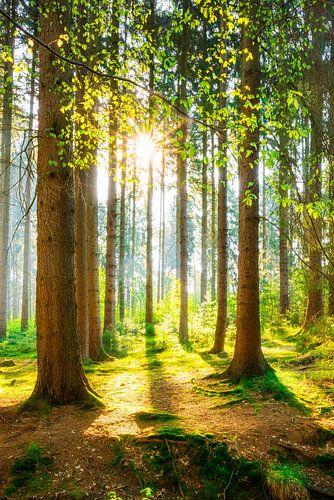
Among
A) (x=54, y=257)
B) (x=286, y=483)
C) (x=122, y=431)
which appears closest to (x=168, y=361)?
(x=122, y=431)

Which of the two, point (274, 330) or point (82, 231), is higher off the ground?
point (82, 231)

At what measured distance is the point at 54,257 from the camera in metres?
5.40

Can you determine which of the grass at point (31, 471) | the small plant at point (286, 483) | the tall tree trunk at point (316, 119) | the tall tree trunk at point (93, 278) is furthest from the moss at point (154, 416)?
the tall tree trunk at point (93, 278)

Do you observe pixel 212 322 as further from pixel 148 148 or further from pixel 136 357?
pixel 148 148

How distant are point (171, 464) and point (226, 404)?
6.20 feet

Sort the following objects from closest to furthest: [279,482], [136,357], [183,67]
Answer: [279,482], [136,357], [183,67]

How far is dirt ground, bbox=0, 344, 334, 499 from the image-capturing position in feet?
12.5

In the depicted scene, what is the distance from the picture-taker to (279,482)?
12.0 feet

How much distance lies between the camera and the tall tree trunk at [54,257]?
538cm

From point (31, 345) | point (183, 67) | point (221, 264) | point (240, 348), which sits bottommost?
point (31, 345)

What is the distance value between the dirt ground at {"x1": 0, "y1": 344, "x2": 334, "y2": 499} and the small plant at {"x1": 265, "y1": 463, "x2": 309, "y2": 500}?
20cm

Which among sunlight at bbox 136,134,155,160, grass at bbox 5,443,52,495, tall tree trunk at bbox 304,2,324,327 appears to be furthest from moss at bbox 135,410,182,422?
sunlight at bbox 136,134,155,160

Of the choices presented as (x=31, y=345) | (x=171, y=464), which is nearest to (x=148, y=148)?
(x=171, y=464)

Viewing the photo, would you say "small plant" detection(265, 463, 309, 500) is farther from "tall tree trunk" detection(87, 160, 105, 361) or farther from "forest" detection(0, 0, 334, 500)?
"tall tree trunk" detection(87, 160, 105, 361)
